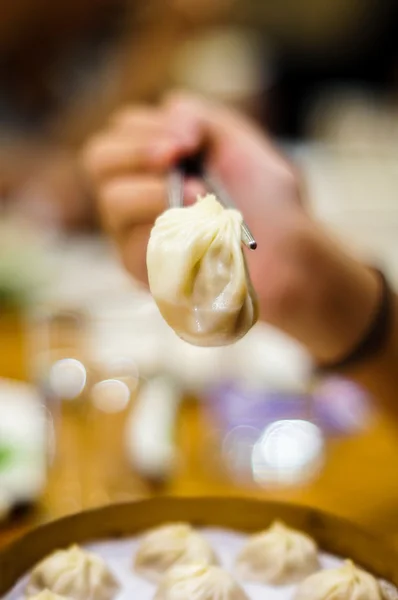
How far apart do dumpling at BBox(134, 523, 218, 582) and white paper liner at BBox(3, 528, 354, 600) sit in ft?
0.05

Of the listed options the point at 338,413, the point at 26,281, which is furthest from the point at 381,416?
the point at 26,281

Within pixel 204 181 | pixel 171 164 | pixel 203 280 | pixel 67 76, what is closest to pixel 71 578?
pixel 203 280

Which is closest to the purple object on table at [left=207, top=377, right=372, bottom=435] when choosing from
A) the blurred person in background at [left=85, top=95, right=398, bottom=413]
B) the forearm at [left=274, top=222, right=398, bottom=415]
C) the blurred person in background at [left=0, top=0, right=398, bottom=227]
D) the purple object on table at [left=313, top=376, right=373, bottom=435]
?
the purple object on table at [left=313, top=376, right=373, bottom=435]

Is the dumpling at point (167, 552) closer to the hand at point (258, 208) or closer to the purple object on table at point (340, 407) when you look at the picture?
the hand at point (258, 208)

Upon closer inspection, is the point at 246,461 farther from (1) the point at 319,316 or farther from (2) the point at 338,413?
(1) the point at 319,316

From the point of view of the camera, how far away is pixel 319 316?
1218 millimetres

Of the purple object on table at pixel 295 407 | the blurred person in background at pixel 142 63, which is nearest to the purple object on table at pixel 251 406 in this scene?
the purple object on table at pixel 295 407

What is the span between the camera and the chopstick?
723 mm

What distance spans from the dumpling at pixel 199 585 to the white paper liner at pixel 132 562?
34 mm

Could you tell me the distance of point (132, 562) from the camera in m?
0.87

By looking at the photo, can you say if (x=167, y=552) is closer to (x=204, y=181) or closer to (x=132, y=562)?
(x=132, y=562)

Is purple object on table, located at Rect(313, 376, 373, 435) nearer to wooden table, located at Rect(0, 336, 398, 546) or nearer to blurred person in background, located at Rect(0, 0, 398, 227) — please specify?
wooden table, located at Rect(0, 336, 398, 546)

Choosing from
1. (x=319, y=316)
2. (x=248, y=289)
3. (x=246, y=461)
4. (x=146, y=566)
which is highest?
(x=248, y=289)

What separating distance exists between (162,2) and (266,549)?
3872mm
